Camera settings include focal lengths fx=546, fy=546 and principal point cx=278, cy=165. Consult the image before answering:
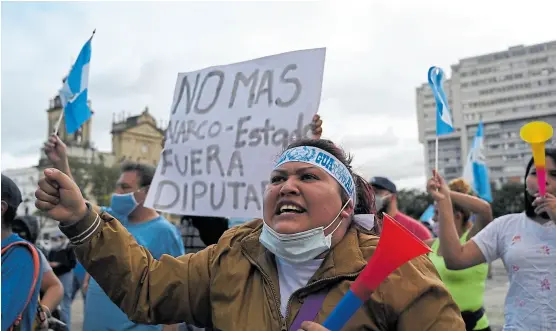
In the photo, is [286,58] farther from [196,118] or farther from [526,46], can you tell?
[526,46]

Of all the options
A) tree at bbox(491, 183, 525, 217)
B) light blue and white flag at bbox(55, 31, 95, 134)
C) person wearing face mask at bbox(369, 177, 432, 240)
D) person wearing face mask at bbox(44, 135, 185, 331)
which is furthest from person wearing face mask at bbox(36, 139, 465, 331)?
tree at bbox(491, 183, 525, 217)

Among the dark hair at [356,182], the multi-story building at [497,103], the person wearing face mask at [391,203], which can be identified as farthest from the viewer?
the multi-story building at [497,103]

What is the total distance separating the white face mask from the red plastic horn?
14.0 inches

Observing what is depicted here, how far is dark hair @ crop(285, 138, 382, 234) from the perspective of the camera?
6.80 feet

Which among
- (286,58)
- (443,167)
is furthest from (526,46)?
(286,58)

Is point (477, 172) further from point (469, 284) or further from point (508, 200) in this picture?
point (508, 200)

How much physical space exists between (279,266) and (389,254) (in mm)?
572

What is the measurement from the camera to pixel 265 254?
190 centimetres

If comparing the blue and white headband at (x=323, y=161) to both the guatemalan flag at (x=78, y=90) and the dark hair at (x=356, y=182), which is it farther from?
the guatemalan flag at (x=78, y=90)

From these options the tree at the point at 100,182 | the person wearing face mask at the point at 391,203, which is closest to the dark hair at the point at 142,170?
the person wearing face mask at the point at 391,203

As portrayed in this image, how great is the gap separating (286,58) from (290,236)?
6.33ft

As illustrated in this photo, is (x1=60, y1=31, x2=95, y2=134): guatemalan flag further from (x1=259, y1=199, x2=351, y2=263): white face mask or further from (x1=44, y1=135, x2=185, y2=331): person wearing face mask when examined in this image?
(x1=259, y1=199, x2=351, y2=263): white face mask

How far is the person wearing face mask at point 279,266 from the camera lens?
1616 mm

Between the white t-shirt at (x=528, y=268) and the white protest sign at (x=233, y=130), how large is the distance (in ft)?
4.09
